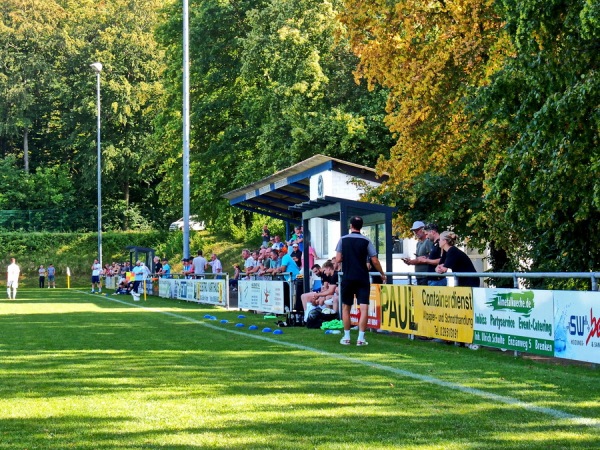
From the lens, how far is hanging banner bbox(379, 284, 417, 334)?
17.3 metres

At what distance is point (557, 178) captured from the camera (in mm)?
16484

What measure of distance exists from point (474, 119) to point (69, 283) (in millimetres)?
53512

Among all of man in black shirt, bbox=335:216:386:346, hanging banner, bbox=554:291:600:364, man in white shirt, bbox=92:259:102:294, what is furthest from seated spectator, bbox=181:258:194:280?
hanging banner, bbox=554:291:600:364

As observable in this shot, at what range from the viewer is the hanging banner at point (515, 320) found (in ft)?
43.4

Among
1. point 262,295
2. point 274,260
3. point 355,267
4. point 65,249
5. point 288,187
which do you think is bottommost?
point 262,295

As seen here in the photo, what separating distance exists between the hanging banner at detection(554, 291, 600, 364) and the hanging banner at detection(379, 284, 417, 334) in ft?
14.5

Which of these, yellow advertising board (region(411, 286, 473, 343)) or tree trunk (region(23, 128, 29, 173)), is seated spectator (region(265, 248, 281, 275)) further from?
tree trunk (region(23, 128, 29, 173))

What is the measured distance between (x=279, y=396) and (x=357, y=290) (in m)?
6.79

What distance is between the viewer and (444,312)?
16.1m

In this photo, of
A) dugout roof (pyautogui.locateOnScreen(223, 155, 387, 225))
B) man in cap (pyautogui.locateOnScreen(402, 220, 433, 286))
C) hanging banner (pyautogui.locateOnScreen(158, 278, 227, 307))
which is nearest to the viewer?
man in cap (pyautogui.locateOnScreen(402, 220, 433, 286))

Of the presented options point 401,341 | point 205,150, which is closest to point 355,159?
point 205,150

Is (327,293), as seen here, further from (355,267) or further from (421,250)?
(355,267)

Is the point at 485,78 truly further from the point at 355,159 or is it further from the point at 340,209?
the point at 355,159

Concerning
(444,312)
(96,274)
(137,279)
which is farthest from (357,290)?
(96,274)
